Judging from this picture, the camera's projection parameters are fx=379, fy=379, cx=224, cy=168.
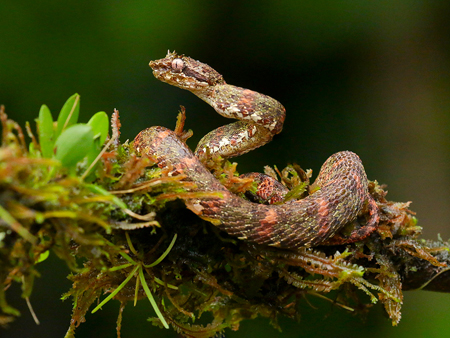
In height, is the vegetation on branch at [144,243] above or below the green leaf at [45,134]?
below

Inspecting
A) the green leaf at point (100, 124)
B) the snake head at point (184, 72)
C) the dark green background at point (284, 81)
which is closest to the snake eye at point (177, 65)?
the snake head at point (184, 72)

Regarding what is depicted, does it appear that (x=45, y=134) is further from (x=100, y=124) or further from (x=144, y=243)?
(x=144, y=243)

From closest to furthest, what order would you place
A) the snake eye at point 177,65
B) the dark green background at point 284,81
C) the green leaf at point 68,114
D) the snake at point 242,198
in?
the green leaf at point 68,114 → the snake at point 242,198 → the snake eye at point 177,65 → the dark green background at point 284,81

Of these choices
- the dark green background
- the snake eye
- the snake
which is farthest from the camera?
the dark green background

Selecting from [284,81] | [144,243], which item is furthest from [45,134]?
[284,81]

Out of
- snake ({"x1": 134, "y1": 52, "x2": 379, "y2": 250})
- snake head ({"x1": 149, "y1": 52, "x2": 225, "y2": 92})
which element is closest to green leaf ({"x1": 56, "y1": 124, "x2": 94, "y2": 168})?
snake ({"x1": 134, "y1": 52, "x2": 379, "y2": 250})

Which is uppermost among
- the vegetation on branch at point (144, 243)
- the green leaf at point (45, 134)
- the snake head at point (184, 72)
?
the snake head at point (184, 72)

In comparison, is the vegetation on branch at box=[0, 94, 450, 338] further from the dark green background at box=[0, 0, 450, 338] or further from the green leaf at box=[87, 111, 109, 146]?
the dark green background at box=[0, 0, 450, 338]

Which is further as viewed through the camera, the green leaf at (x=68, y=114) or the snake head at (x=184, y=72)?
the snake head at (x=184, y=72)

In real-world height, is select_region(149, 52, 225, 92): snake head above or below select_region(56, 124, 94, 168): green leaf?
above

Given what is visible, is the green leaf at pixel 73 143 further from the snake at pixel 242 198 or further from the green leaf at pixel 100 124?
the snake at pixel 242 198
